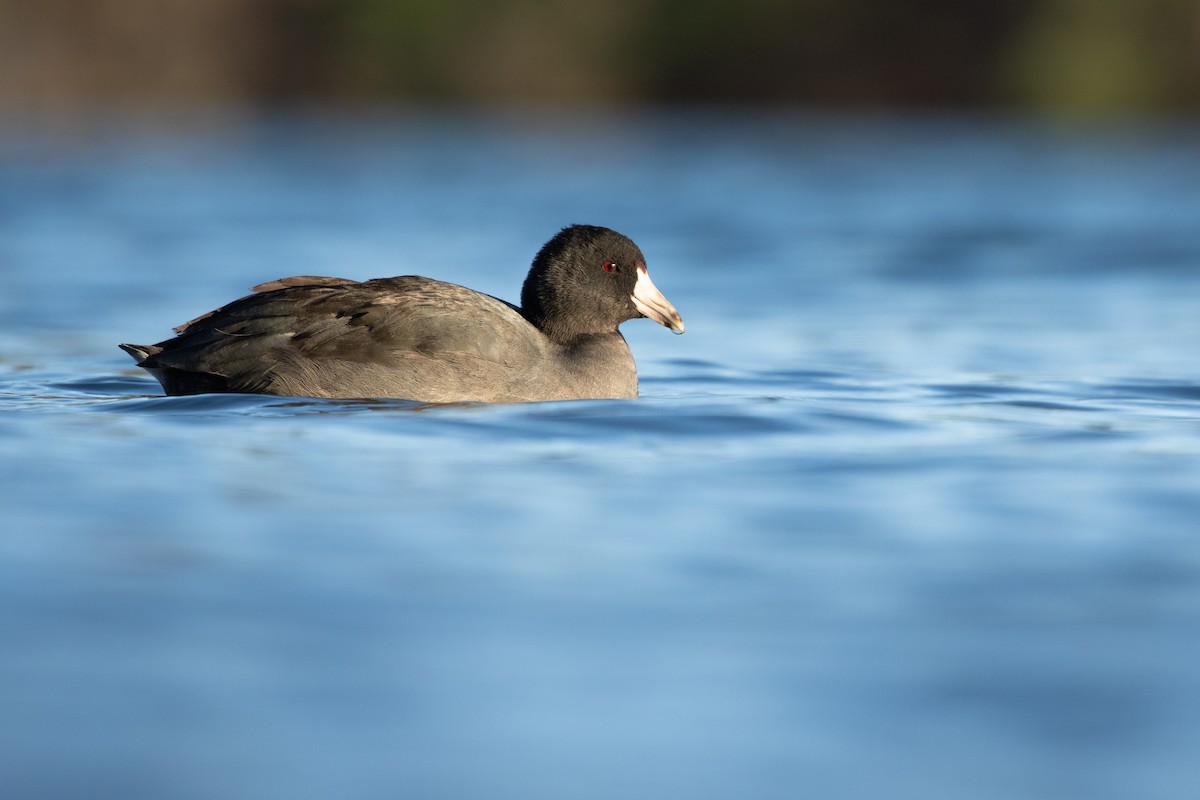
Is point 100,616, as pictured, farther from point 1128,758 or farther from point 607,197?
point 607,197

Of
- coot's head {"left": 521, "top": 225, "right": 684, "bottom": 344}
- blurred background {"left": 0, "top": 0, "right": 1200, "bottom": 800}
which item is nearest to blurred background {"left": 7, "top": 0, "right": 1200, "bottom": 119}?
blurred background {"left": 0, "top": 0, "right": 1200, "bottom": 800}

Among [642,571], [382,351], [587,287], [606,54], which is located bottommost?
[642,571]

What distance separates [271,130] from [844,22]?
46.4ft

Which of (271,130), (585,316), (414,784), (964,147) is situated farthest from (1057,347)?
(271,130)

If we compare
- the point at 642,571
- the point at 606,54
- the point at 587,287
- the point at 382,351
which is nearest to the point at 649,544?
the point at 642,571

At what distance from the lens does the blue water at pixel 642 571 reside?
11.8 ft

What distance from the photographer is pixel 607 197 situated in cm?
2317

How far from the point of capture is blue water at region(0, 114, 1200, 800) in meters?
3.61

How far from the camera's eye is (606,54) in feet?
134

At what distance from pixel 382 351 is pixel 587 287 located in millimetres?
1171

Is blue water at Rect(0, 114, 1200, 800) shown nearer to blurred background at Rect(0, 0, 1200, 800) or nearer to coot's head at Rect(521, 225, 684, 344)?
blurred background at Rect(0, 0, 1200, 800)

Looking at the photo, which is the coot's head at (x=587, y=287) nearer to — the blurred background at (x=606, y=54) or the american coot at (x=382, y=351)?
the american coot at (x=382, y=351)

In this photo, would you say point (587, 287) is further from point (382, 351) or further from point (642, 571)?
point (642, 571)

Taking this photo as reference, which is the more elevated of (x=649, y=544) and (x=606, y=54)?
(x=606, y=54)
